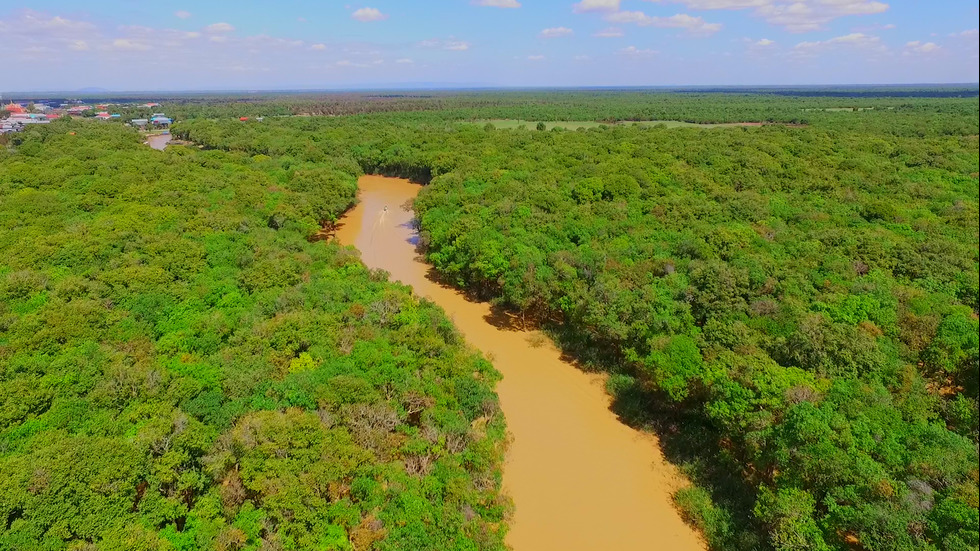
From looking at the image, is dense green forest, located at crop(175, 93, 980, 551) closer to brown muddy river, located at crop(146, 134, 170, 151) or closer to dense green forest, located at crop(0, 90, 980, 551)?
dense green forest, located at crop(0, 90, 980, 551)

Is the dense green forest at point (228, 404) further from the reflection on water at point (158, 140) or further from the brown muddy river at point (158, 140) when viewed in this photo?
the brown muddy river at point (158, 140)

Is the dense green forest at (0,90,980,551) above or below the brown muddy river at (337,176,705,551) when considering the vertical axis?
above

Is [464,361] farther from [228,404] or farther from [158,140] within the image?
[158,140]

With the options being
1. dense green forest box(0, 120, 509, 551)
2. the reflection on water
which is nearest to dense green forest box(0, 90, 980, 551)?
dense green forest box(0, 120, 509, 551)

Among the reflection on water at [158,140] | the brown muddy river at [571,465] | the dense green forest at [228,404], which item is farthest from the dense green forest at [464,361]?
the reflection on water at [158,140]

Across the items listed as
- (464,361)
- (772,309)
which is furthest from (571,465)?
(772,309)

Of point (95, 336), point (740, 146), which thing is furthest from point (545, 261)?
point (740, 146)
